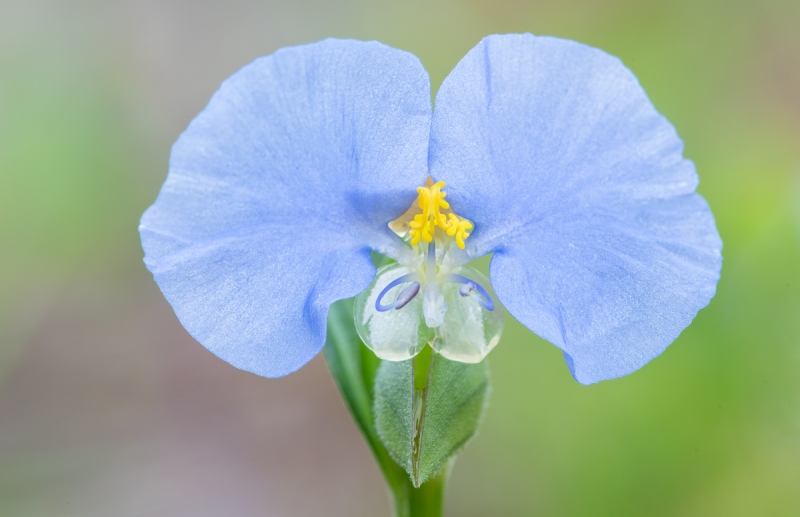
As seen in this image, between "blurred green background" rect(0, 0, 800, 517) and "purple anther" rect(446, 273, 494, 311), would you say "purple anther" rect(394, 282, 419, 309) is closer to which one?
"purple anther" rect(446, 273, 494, 311)

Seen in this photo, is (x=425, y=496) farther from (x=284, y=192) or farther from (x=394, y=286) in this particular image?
(x=284, y=192)

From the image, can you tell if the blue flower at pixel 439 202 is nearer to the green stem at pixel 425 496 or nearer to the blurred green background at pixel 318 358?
the green stem at pixel 425 496

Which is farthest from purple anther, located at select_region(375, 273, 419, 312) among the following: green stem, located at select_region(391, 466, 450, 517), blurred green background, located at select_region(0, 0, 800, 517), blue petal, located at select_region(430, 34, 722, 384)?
blurred green background, located at select_region(0, 0, 800, 517)

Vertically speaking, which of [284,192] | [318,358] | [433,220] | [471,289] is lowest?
[318,358]

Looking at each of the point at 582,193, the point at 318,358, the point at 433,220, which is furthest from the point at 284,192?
the point at 318,358

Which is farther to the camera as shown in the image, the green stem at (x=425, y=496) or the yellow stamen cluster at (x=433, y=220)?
the green stem at (x=425, y=496)

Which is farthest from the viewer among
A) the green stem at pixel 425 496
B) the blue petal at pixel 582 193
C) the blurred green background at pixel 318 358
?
the blurred green background at pixel 318 358

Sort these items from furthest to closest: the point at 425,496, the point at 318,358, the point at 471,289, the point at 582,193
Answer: the point at 318,358 < the point at 425,496 < the point at 471,289 < the point at 582,193

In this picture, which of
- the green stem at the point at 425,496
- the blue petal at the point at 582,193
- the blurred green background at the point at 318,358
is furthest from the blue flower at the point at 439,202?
the blurred green background at the point at 318,358
